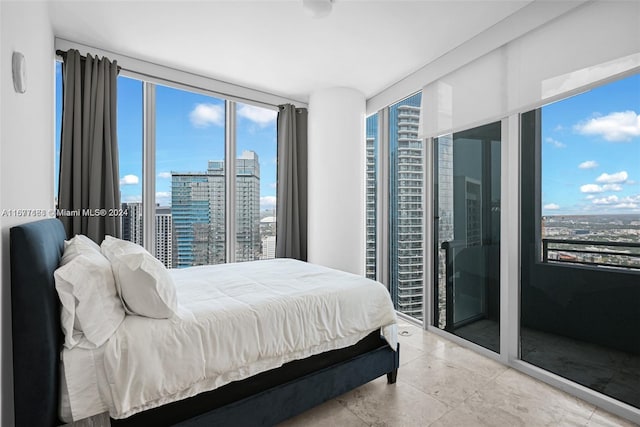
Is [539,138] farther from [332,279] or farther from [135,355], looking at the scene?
[135,355]

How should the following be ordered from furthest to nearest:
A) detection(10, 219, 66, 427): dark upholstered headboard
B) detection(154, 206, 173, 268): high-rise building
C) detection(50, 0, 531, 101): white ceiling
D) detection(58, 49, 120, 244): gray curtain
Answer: detection(154, 206, 173, 268): high-rise building, detection(58, 49, 120, 244): gray curtain, detection(50, 0, 531, 101): white ceiling, detection(10, 219, 66, 427): dark upholstered headboard

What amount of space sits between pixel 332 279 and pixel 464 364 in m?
1.29

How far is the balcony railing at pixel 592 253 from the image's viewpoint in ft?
6.13

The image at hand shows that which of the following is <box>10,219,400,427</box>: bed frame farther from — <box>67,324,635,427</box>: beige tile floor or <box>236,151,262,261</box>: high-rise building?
<box>236,151,262,261</box>: high-rise building

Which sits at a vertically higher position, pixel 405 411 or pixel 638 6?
pixel 638 6

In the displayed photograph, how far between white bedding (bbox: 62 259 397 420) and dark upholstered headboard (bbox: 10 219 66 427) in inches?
3.1

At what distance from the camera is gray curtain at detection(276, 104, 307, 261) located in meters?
3.92

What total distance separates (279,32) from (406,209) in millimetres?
2198

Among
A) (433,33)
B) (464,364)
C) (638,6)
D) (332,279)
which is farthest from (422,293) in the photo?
(638,6)

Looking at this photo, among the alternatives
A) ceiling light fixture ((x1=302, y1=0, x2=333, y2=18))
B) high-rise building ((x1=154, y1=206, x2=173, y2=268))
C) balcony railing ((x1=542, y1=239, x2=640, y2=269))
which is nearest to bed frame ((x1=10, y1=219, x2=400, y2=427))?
balcony railing ((x1=542, y1=239, x2=640, y2=269))

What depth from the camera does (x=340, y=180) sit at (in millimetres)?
3680

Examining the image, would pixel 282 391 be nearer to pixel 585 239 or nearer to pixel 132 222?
pixel 585 239

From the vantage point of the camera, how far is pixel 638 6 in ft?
5.79

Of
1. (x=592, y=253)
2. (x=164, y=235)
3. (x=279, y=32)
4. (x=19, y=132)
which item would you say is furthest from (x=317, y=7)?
(x=164, y=235)
